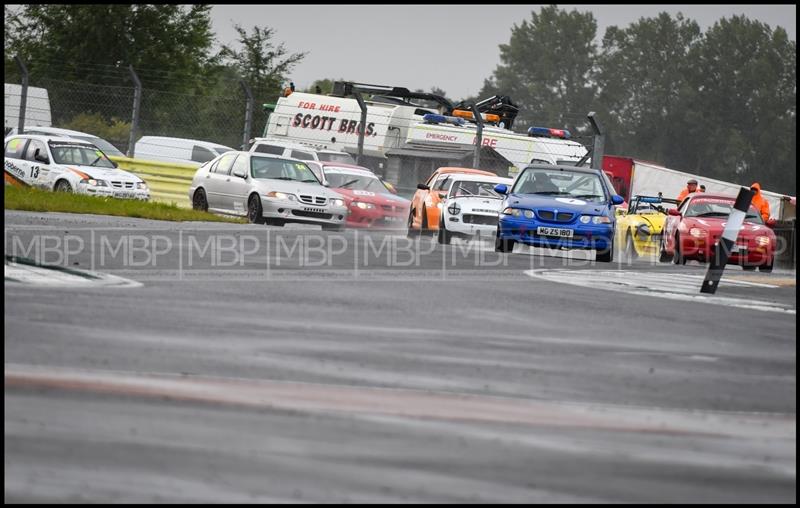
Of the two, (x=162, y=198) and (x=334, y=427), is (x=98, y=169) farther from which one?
(x=334, y=427)

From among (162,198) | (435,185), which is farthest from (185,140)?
(435,185)

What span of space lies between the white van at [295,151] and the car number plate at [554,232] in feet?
38.4

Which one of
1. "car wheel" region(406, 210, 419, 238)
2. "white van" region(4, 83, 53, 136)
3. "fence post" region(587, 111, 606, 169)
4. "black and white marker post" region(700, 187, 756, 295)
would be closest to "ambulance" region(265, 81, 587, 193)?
"fence post" region(587, 111, 606, 169)

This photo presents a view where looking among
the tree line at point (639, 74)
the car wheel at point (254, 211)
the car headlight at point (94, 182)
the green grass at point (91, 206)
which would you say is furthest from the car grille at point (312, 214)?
the tree line at point (639, 74)

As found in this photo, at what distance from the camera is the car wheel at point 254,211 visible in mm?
23219

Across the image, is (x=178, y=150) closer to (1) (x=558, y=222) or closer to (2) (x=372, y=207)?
(2) (x=372, y=207)

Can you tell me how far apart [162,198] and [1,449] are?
22.6m

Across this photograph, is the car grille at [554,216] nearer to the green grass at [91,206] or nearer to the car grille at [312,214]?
the car grille at [312,214]

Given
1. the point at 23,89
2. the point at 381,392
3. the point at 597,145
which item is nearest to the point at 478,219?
the point at 597,145

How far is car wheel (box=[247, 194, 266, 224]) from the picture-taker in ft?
76.2

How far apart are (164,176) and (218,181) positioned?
3750 mm

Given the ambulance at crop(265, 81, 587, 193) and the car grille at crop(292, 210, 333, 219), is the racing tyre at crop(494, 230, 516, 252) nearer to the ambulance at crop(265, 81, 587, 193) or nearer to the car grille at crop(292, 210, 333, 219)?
the car grille at crop(292, 210, 333, 219)

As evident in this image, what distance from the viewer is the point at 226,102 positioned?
32.9m

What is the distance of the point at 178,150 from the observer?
36406mm
